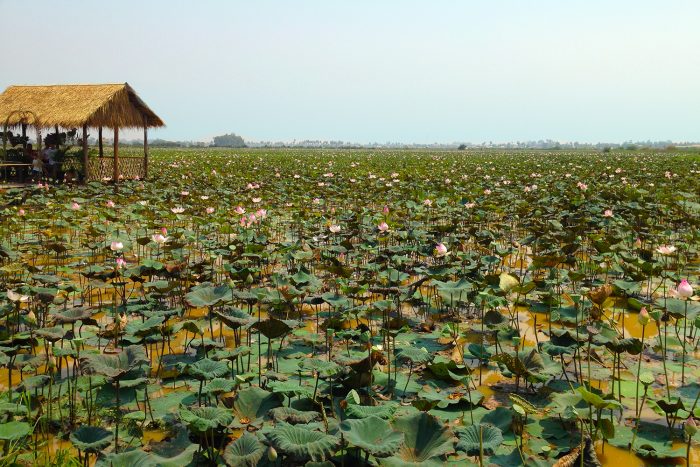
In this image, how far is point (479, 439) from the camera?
219 cm

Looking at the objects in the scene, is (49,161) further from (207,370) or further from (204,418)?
(204,418)

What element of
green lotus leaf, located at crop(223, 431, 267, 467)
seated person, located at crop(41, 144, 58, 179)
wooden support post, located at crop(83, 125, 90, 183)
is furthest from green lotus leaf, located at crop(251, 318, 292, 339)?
seated person, located at crop(41, 144, 58, 179)

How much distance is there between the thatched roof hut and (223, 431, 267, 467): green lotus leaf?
479 inches

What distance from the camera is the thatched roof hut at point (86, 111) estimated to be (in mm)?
13086

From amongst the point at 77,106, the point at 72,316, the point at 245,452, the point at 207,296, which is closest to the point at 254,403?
the point at 245,452

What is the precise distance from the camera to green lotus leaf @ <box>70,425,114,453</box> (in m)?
2.05

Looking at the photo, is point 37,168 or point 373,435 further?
point 37,168

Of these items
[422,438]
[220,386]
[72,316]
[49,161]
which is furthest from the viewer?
[49,161]

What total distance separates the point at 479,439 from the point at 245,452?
2.78 ft

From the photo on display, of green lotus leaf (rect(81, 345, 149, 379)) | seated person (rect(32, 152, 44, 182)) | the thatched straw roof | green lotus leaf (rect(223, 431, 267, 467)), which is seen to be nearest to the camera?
green lotus leaf (rect(223, 431, 267, 467))

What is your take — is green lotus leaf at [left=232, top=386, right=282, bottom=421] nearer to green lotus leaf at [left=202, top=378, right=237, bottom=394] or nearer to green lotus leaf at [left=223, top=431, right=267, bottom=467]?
green lotus leaf at [left=202, top=378, right=237, bottom=394]

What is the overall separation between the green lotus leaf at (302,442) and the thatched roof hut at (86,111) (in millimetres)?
12292

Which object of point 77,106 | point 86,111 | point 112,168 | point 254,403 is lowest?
point 254,403

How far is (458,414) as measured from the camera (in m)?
2.73
